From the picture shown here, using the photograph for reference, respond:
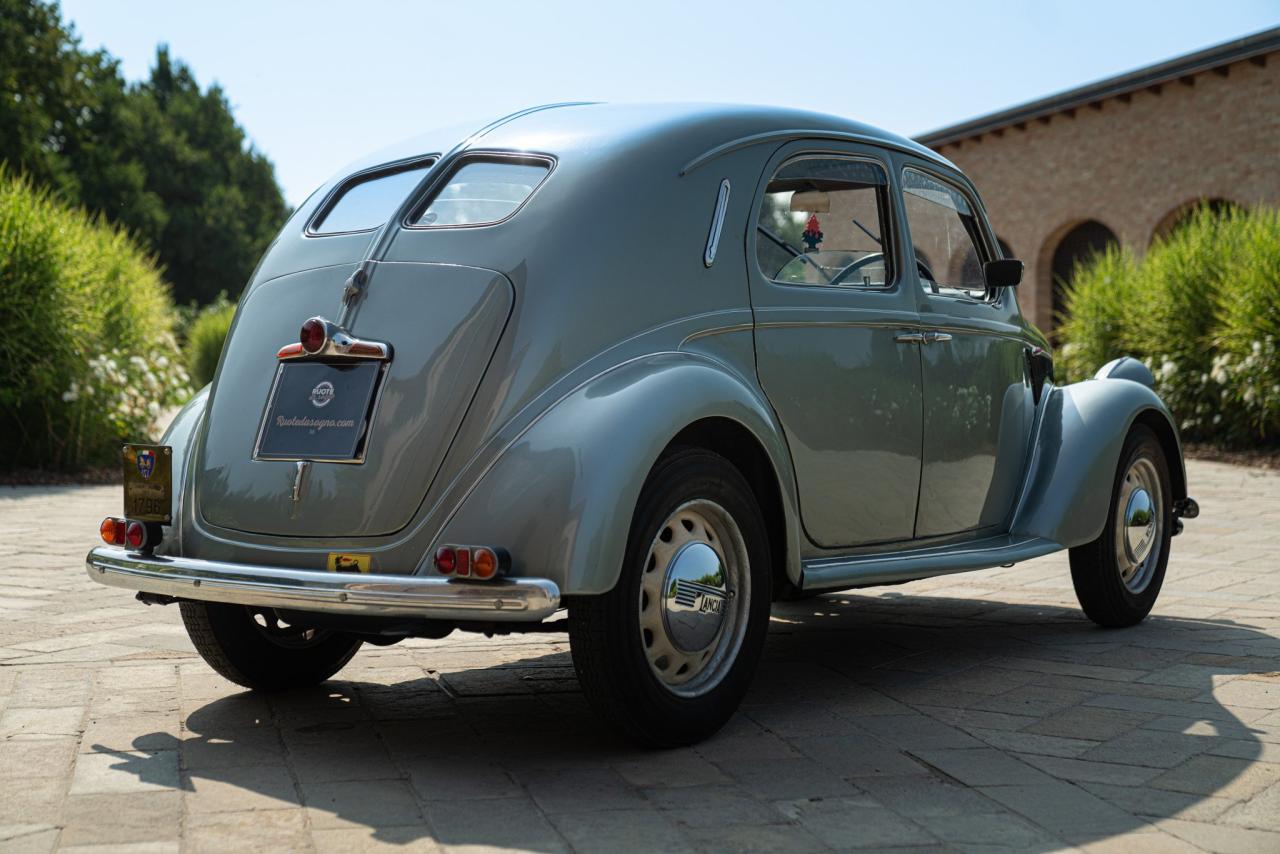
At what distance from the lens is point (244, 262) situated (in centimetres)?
6222

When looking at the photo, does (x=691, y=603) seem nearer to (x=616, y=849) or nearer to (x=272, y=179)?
(x=616, y=849)

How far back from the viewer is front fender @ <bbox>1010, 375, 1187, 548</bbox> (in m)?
5.37

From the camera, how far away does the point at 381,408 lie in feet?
12.3

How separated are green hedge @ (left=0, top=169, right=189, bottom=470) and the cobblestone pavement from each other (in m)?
6.56

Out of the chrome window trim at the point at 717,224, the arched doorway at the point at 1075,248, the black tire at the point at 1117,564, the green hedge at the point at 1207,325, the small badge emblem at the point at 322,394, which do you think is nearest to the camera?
the small badge emblem at the point at 322,394

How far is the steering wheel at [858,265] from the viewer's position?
4816mm

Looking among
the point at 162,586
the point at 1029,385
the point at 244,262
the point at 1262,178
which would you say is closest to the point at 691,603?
the point at 162,586

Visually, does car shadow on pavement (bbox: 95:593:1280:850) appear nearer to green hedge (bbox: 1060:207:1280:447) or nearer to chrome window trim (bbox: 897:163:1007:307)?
chrome window trim (bbox: 897:163:1007:307)

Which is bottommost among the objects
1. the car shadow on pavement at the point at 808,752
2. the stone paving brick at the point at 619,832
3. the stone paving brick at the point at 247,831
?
the car shadow on pavement at the point at 808,752

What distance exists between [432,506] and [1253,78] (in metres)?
21.7

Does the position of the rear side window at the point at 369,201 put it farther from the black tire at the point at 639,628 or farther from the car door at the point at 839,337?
the black tire at the point at 639,628

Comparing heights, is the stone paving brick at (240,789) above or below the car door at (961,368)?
below

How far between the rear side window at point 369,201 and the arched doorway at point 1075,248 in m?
22.2

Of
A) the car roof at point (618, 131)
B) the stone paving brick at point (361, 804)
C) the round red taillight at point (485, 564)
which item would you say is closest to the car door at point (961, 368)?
the car roof at point (618, 131)
